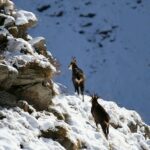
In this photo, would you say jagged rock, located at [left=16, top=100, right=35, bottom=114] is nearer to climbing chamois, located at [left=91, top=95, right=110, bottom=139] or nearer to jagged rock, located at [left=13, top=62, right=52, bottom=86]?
jagged rock, located at [left=13, top=62, right=52, bottom=86]

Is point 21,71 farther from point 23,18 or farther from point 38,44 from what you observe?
point 23,18

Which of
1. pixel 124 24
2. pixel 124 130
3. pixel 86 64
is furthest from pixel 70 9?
pixel 124 130

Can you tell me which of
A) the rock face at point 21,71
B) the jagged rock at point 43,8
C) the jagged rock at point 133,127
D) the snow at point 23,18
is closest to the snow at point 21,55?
the rock face at point 21,71

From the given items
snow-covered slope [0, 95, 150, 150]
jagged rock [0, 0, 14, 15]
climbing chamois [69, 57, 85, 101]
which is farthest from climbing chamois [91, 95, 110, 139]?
jagged rock [0, 0, 14, 15]

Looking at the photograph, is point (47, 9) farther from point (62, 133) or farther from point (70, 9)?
point (62, 133)

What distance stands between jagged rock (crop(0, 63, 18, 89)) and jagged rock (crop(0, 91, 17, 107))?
0.61 feet

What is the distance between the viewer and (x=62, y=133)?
43.0ft

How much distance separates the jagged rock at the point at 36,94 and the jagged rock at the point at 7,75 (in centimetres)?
37

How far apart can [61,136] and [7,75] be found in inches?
72.9

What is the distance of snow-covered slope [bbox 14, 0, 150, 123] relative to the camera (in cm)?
3816

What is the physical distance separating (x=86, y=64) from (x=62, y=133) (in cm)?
2795

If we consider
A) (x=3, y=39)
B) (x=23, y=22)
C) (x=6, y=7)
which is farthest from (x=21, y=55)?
(x=6, y=7)

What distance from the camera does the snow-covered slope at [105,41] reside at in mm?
38156

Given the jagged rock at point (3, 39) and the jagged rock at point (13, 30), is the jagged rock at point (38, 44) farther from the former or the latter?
the jagged rock at point (3, 39)
